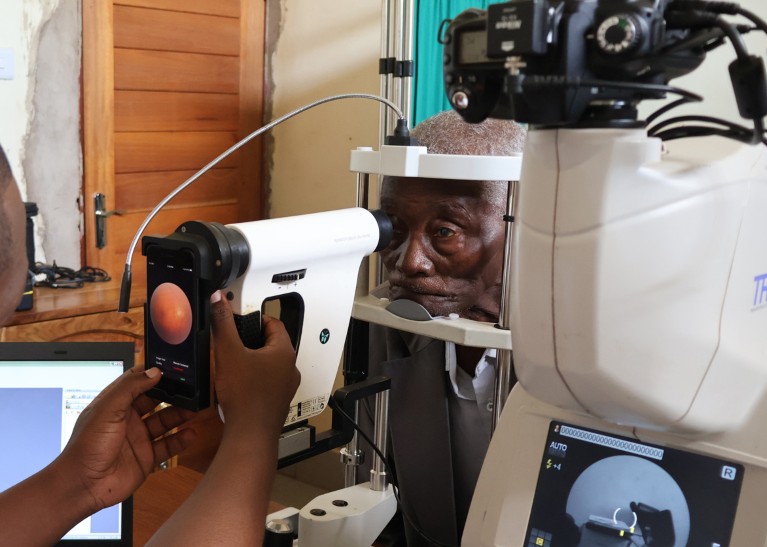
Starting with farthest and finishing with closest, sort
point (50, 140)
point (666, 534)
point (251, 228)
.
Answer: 1. point (50, 140)
2. point (251, 228)
3. point (666, 534)

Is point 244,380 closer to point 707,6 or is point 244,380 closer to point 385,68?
point 707,6

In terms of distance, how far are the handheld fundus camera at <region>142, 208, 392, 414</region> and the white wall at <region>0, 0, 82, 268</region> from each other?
213 centimetres

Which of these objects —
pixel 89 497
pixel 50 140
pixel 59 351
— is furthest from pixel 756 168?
pixel 50 140

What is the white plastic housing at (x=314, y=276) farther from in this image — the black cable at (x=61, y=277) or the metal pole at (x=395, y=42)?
the black cable at (x=61, y=277)

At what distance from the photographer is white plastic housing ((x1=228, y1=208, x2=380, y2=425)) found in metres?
0.95

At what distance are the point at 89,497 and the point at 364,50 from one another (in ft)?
8.21

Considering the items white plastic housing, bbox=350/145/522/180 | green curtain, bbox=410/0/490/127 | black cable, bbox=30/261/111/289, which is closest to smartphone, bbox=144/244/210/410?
white plastic housing, bbox=350/145/522/180

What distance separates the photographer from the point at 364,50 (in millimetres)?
3301

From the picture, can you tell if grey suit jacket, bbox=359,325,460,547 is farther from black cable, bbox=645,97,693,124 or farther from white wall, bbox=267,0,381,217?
white wall, bbox=267,0,381,217

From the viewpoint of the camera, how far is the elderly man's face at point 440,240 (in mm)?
1271

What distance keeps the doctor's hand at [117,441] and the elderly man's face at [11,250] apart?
0.56 feet

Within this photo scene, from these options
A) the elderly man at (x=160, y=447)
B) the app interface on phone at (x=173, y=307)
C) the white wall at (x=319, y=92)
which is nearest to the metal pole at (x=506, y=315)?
the elderly man at (x=160, y=447)

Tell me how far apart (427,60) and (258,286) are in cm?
217

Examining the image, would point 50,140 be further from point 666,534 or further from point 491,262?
point 666,534
